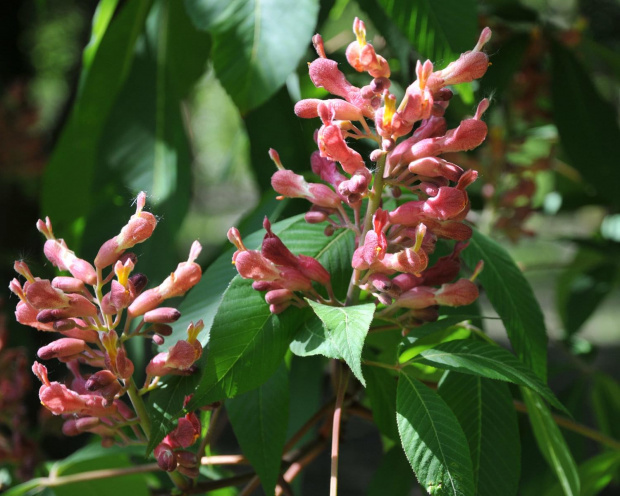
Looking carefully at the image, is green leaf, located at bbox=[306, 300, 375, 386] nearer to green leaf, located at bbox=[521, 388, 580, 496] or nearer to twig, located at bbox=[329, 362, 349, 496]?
twig, located at bbox=[329, 362, 349, 496]

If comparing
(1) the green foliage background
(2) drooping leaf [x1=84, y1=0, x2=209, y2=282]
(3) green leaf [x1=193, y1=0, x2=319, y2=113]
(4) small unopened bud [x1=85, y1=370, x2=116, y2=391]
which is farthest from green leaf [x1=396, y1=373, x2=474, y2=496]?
(2) drooping leaf [x1=84, y1=0, x2=209, y2=282]

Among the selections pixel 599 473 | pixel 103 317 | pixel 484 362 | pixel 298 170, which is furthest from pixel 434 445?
pixel 298 170

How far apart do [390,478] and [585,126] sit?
65 centimetres

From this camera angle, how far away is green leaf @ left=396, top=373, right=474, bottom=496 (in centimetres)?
54

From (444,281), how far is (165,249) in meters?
0.51

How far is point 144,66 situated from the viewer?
1.18 metres

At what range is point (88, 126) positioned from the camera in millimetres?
1122

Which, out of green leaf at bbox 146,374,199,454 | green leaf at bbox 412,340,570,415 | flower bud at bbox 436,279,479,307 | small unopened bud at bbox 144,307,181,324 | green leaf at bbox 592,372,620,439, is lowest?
green leaf at bbox 592,372,620,439

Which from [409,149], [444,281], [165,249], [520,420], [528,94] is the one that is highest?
[409,149]

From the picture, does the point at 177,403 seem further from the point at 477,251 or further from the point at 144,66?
the point at 144,66

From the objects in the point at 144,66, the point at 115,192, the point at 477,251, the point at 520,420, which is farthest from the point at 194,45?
the point at 520,420

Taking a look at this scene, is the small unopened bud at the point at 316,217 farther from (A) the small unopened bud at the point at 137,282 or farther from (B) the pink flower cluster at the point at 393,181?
(A) the small unopened bud at the point at 137,282

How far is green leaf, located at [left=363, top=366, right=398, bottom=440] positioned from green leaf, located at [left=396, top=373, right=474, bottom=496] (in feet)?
0.39

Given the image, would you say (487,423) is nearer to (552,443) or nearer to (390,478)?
(552,443)
